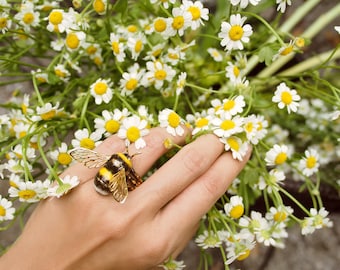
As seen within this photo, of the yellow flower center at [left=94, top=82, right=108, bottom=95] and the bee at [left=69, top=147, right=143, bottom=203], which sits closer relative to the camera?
the bee at [left=69, top=147, right=143, bottom=203]

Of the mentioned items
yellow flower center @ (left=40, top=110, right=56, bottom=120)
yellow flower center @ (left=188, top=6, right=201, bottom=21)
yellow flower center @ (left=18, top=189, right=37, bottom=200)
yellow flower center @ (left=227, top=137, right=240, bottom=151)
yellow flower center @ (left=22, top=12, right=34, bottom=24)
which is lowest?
yellow flower center @ (left=18, top=189, right=37, bottom=200)

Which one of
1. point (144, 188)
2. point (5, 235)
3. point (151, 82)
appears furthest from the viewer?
point (5, 235)

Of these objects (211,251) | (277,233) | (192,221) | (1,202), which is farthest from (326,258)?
(1,202)

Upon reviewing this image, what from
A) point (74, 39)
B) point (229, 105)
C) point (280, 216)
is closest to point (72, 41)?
point (74, 39)

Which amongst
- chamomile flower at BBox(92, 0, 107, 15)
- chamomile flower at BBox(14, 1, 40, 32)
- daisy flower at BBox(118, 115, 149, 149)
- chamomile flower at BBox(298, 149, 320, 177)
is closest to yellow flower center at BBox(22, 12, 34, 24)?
chamomile flower at BBox(14, 1, 40, 32)

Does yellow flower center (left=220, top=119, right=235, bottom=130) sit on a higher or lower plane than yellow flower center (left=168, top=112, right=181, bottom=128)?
higher

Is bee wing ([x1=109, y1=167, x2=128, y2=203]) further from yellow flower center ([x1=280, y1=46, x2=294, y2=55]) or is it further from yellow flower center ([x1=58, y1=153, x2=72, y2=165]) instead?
yellow flower center ([x1=280, y1=46, x2=294, y2=55])

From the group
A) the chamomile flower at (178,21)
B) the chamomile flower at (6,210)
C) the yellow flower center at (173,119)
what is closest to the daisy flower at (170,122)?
the yellow flower center at (173,119)

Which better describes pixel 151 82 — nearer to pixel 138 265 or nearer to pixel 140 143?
pixel 140 143
